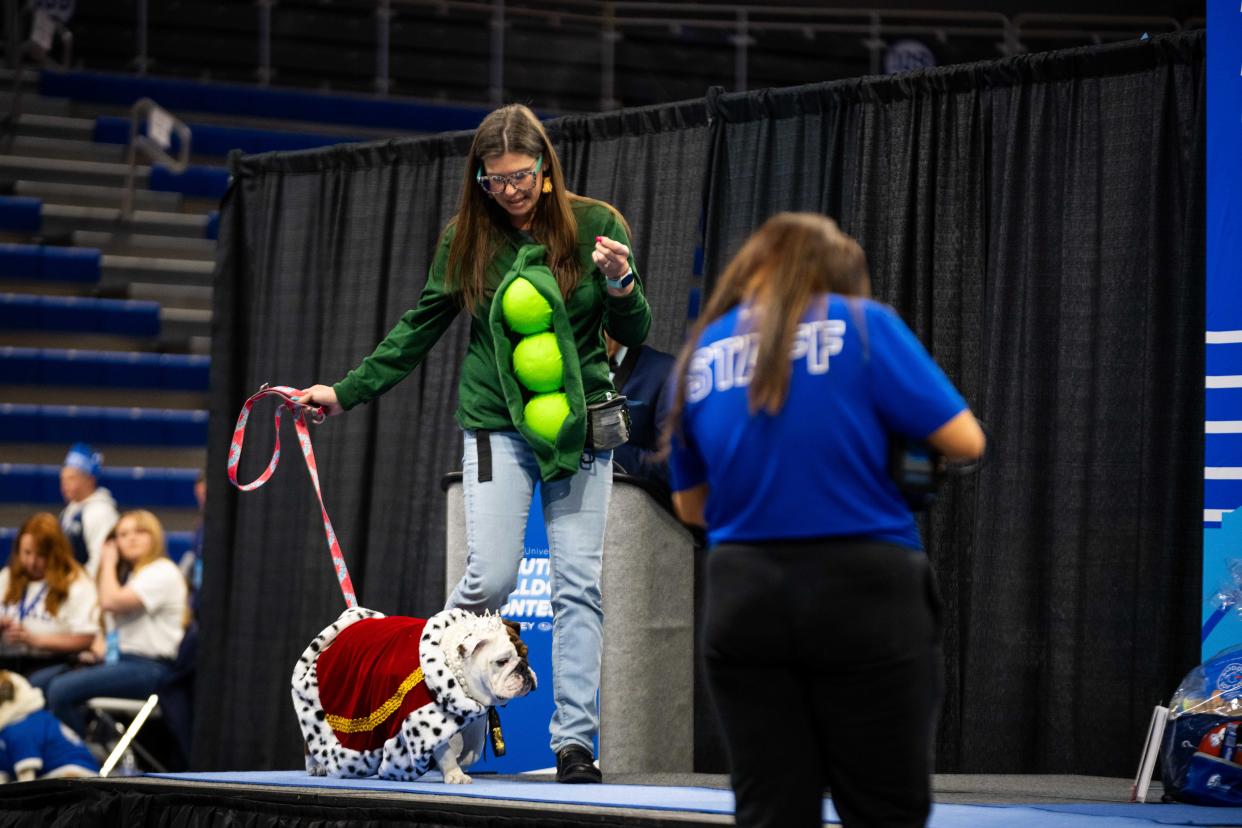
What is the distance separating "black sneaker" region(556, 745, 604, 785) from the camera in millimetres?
3301

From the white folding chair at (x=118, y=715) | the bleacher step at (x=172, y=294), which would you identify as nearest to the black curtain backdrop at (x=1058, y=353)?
the white folding chair at (x=118, y=715)

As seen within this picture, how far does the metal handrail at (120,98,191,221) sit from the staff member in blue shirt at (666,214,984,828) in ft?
25.3

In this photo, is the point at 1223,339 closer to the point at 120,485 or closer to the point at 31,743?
the point at 31,743

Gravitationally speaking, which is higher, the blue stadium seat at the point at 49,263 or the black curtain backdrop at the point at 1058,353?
the blue stadium seat at the point at 49,263

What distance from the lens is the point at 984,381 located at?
4.19 metres

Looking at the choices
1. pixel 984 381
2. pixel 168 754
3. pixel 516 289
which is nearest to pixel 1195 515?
pixel 984 381

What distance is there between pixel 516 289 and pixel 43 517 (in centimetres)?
368

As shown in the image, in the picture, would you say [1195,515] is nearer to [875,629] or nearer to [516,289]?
[516,289]

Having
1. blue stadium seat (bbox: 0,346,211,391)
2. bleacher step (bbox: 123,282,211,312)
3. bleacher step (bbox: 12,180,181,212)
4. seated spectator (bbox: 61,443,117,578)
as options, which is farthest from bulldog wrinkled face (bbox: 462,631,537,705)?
bleacher step (bbox: 12,180,181,212)

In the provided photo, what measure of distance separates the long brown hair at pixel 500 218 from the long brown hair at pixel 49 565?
3.44m

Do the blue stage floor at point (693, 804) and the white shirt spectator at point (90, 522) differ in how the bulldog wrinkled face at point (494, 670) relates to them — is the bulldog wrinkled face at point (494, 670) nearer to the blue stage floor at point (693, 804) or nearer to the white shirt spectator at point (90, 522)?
the blue stage floor at point (693, 804)

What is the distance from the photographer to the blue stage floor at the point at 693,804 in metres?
2.65

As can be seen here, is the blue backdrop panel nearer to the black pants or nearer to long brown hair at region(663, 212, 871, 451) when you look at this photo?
the black pants

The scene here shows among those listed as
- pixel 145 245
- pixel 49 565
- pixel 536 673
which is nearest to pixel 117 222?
pixel 145 245
